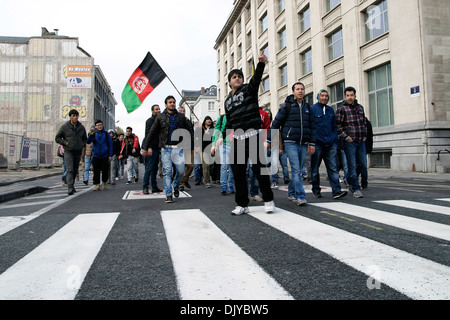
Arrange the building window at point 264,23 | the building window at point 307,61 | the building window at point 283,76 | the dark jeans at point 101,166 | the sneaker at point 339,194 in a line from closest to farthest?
the sneaker at point 339,194 → the dark jeans at point 101,166 → the building window at point 307,61 → the building window at point 283,76 → the building window at point 264,23

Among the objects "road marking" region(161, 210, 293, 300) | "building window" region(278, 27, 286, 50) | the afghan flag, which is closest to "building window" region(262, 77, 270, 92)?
"building window" region(278, 27, 286, 50)

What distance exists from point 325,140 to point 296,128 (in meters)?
0.93

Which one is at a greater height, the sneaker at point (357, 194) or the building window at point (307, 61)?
the building window at point (307, 61)

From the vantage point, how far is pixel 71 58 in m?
47.4

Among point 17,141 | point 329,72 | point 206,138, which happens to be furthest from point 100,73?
point 206,138

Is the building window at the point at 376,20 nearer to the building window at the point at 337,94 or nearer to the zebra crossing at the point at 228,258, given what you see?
the building window at the point at 337,94

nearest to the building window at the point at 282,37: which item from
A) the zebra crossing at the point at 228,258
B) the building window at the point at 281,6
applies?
the building window at the point at 281,6

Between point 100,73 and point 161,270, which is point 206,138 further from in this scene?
point 100,73

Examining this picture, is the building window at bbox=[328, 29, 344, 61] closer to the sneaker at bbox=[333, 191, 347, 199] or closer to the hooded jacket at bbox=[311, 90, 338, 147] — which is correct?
the hooded jacket at bbox=[311, 90, 338, 147]

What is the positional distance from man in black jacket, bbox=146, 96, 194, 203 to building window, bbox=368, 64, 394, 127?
12316mm

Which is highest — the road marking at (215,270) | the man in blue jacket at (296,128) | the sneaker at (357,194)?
the man in blue jacket at (296,128)

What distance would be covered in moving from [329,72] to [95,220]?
1903cm

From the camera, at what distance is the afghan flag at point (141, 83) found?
41.0 feet

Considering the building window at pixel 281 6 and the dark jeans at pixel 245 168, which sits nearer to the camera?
the dark jeans at pixel 245 168
